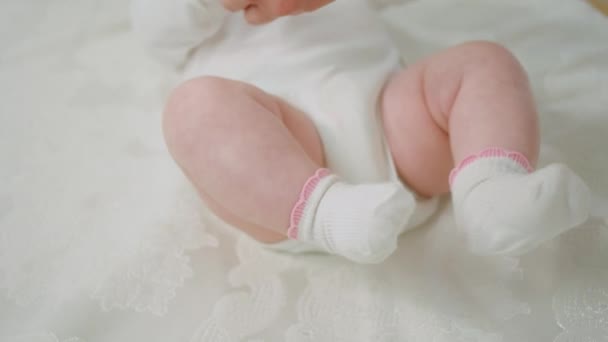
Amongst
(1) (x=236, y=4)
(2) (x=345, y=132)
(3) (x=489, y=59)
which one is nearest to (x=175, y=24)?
(1) (x=236, y=4)

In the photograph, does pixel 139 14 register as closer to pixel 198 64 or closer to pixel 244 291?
pixel 198 64

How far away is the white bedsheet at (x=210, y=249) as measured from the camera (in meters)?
0.66

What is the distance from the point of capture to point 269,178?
63cm

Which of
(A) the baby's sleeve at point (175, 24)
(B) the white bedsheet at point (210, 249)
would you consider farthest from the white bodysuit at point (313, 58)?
(B) the white bedsheet at point (210, 249)

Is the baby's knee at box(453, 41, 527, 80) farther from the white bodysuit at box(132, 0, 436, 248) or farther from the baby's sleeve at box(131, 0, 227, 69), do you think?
the baby's sleeve at box(131, 0, 227, 69)

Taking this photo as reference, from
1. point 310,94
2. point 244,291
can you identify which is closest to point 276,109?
point 310,94

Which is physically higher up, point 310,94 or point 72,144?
point 310,94

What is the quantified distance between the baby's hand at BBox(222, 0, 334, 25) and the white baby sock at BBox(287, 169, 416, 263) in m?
0.21

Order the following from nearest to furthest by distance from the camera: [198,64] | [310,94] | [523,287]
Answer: [523,287]
[310,94]
[198,64]

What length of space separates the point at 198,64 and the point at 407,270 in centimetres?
42

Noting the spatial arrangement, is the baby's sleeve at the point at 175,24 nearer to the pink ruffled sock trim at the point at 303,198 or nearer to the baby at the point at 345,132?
the baby at the point at 345,132

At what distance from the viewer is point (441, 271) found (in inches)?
27.5

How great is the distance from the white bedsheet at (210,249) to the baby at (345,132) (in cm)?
6

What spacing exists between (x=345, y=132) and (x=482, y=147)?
0.18 meters
